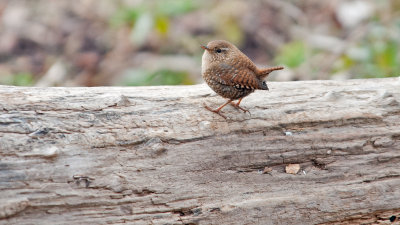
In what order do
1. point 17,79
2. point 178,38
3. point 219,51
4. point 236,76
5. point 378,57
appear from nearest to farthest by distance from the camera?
point 236,76, point 219,51, point 378,57, point 17,79, point 178,38

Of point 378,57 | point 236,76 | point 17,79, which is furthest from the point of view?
point 17,79

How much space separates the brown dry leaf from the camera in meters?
3.61

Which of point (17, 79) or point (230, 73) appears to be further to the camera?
point (17, 79)

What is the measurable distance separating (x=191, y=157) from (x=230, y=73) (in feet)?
3.26

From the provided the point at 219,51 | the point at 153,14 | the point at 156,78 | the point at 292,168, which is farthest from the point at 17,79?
the point at 292,168

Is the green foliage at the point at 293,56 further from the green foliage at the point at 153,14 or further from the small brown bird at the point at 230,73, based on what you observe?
the small brown bird at the point at 230,73

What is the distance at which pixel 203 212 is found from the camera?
333 centimetres

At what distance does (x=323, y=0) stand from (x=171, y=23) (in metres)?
3.43

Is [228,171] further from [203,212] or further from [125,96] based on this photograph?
[125,96]

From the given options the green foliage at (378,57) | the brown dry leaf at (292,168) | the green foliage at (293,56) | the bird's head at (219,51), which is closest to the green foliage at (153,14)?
the green foliage at (293,56)

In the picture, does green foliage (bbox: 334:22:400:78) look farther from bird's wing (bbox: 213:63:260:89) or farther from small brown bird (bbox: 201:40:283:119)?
bird's wing (bbox: 213:63:260:89)

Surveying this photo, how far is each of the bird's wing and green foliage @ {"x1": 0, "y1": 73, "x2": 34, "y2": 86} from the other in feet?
12.9

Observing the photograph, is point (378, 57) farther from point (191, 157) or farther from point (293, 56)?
point (191, 157)

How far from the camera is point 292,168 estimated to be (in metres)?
3.62
